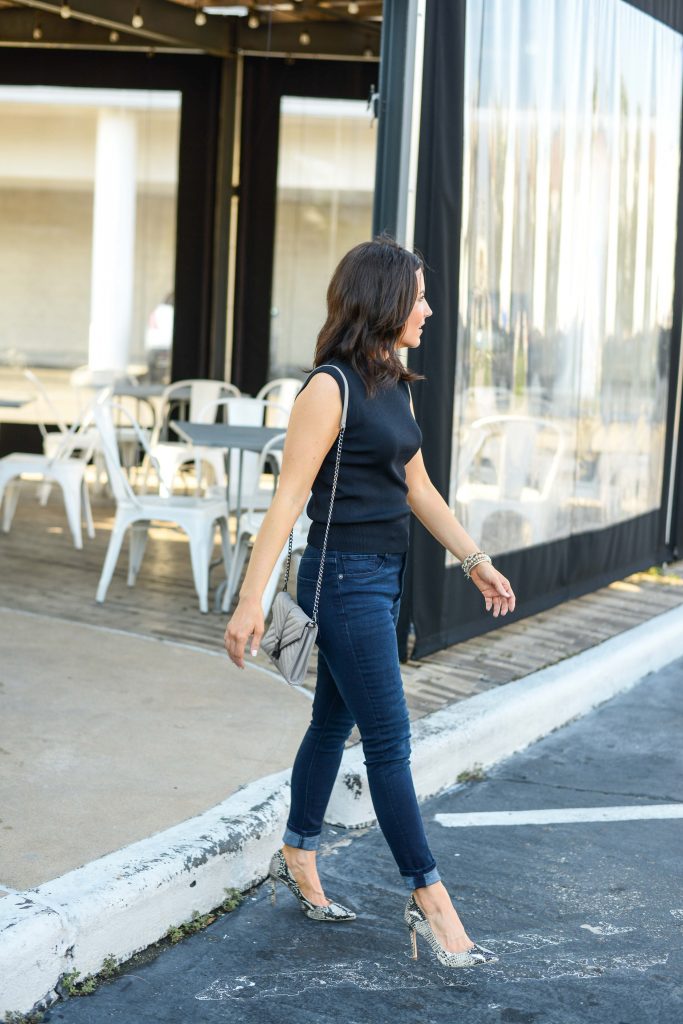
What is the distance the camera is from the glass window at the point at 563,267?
5.84m

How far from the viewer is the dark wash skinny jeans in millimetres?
3027

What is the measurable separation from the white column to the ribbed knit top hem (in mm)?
9981

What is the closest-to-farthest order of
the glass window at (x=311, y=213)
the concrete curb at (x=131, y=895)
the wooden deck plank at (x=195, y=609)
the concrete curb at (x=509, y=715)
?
the concrete curb at (x=131, y=895) < the concrete curb at (x=509, y=715) < the wooden deck plank at (x=195, y=609) < the glass window at (x=311, y=213)

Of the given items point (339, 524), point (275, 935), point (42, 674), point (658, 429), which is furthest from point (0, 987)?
point (658, 429)

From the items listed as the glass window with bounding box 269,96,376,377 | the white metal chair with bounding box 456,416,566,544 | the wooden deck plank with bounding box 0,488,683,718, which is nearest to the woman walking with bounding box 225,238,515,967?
the wooden deck plank with bounding box 0,488,683,718

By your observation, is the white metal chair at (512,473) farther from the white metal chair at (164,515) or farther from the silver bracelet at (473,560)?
the silver bracelet at (473,560)

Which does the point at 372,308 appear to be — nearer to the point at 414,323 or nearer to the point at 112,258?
the point at 414,323

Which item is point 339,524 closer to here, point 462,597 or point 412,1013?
point 412,1013

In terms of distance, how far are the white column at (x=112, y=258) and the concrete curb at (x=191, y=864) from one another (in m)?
8.28

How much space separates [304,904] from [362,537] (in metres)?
0.98

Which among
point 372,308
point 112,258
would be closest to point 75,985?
point 372,308

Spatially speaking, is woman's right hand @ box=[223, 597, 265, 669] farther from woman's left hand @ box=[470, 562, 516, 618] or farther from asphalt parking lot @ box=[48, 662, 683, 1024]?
asphalt parking lot @ box=[48, 662, 683, 1024]

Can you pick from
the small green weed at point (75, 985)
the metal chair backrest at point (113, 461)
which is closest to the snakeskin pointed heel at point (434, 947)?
the small green weed at point (75, 985)

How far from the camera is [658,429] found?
328 inches
